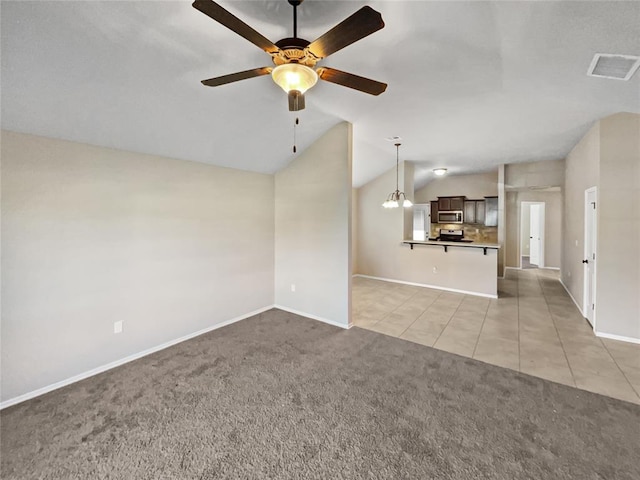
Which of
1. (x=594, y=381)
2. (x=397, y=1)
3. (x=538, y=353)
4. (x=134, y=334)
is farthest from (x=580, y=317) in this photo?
(x=134, y=334)

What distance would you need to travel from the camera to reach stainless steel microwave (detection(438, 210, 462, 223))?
8055mm

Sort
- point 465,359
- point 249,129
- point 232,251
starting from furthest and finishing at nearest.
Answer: point 232,251 < point 249,129 < point 465,359

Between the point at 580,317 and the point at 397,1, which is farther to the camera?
the point at 580,317

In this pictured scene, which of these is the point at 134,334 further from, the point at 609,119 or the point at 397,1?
the point at 609,119

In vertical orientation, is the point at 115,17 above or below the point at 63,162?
above

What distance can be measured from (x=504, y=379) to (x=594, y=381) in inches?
32.7

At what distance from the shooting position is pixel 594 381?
253cm

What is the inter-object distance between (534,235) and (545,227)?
28.1 inches

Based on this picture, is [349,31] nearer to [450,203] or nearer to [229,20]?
[229,20]

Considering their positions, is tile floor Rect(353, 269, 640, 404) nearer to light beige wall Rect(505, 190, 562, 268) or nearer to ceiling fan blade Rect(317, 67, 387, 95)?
light beige wall Rect(505, 190, 562, 268)

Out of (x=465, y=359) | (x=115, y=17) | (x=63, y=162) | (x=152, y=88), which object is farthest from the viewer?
(x=465, y=359)

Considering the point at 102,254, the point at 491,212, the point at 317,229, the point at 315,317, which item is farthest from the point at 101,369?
the point at 491,212

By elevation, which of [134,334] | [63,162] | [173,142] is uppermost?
[173,142]

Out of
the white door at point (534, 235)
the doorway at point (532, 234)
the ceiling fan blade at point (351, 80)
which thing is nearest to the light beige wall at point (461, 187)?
the doorway at point (532, 234)
